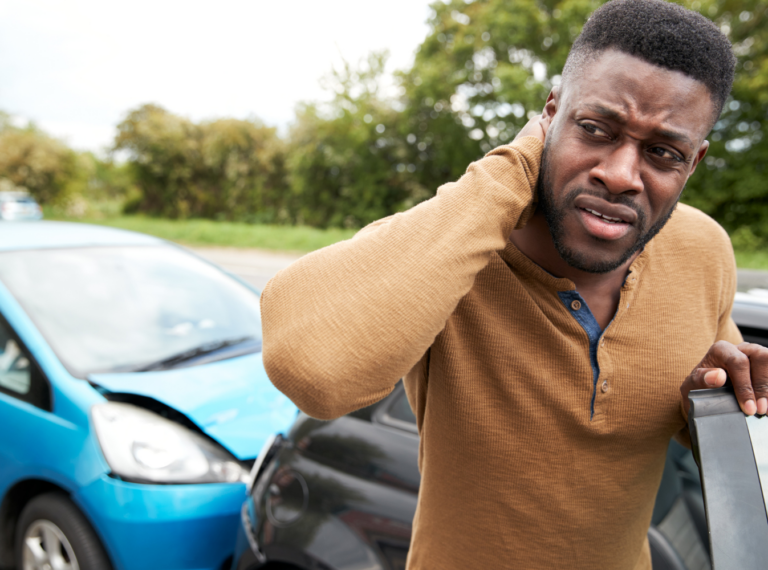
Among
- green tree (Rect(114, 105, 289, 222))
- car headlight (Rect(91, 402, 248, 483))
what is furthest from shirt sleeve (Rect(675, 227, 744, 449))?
green tree (Rect(114, 105, 289, 222))

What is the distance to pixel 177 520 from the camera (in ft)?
7.10

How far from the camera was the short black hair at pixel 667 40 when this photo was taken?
1029mm

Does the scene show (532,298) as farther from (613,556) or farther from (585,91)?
(613,556)

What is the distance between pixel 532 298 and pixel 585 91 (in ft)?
1.37

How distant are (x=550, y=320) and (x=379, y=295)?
15.4 inches

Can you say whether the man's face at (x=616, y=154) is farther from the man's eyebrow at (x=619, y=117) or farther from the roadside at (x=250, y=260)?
the roadside at (x=250, y=260)

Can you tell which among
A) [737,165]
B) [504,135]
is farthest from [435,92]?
[737,165]

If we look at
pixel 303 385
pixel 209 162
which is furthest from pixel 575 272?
pixel 209 162

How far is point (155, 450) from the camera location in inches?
88.4

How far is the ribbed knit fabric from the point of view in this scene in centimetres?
98

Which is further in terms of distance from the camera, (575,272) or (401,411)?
(401,411)

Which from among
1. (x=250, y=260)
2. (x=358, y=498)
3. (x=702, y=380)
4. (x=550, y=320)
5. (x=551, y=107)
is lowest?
(x=250, y=260)

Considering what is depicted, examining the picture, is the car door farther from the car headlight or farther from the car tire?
the car headlight

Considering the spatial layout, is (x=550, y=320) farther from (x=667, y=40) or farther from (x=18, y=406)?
(x=18, y=406)
